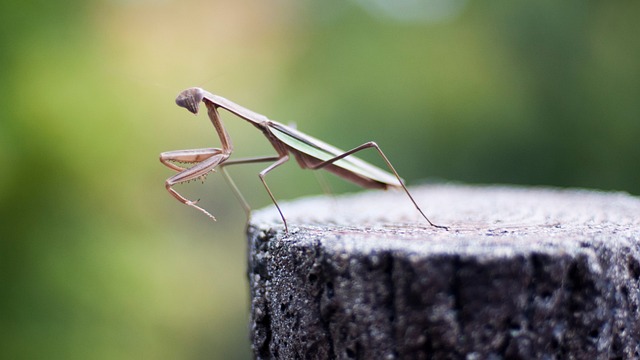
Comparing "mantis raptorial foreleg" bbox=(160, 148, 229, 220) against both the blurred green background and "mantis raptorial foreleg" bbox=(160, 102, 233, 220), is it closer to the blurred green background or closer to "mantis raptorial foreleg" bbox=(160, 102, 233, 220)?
"mantis raptorial foreleg" bbox=(160, 102, 233, 220)

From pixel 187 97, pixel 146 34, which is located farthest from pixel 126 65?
pixel 187 97

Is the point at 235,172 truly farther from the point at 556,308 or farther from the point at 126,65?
the point at 556,308

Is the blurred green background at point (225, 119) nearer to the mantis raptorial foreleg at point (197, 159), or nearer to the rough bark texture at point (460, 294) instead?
the mantis raptorial foreleg at point (197, 159)

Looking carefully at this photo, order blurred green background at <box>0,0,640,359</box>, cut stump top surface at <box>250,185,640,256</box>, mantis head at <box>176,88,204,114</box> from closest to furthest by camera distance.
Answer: cut stump top surface at <box>250,185,640,256</box> < mantis head at <box>176,88,204,114</box> < blurred green background at <box>0,0,640,359</box>

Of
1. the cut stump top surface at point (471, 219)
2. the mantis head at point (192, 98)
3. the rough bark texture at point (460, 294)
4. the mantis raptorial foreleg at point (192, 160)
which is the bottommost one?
the rough bark texture at point (460, 294)

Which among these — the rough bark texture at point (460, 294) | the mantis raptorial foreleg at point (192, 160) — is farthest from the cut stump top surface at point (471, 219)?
the mantis raptorial foreleg at point (192, 160)

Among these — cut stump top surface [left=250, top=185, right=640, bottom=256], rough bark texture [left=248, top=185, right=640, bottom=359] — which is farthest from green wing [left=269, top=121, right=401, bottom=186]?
rough bark texture [left=248, top=185, right=640, bottom=359]

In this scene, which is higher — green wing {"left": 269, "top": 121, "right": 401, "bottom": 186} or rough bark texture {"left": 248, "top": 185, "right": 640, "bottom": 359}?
green wing {"left": 269, "top": 121, "right": 401, "bottom": 186}
